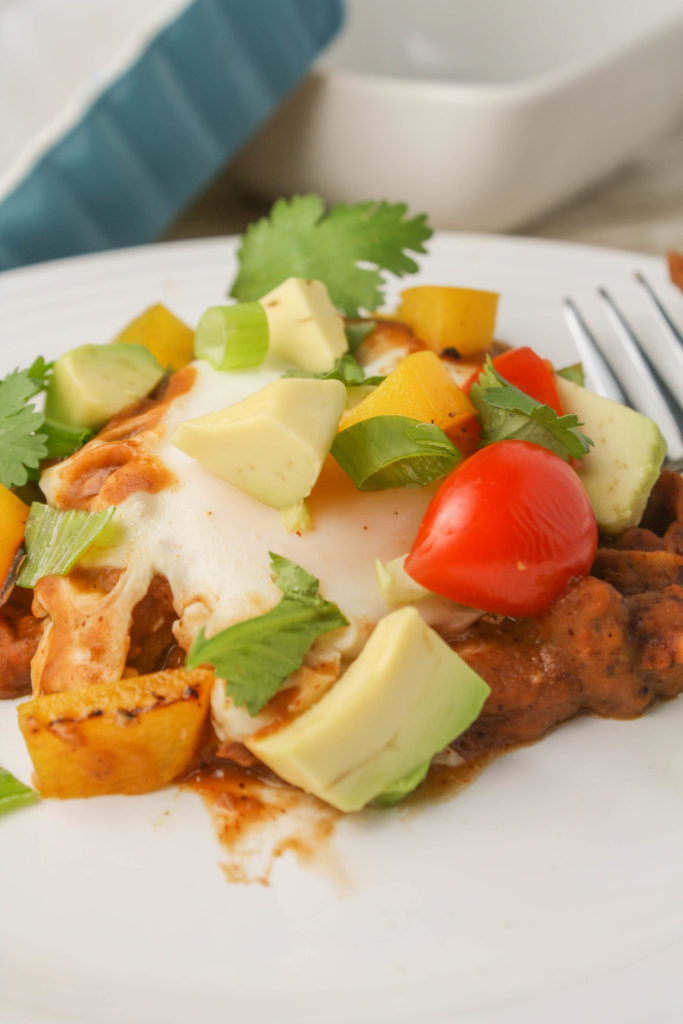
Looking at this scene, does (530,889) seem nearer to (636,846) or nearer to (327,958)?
(636,846)

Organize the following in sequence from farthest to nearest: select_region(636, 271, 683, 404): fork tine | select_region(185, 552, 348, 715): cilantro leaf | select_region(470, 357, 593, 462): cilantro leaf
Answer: select_region(636, 271, 683, 404): fork tine, select_region(470, 357, 593, 462): cilantro leaf, select_region(185, 552, 348, 715): cilantro leaf

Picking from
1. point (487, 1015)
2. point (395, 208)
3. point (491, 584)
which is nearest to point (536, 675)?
point (491, 584)

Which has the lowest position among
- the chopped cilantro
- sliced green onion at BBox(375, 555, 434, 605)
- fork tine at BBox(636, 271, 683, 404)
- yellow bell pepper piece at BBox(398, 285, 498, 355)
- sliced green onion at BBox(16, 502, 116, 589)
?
fork tine at BBox(636, 271, 683, 404)

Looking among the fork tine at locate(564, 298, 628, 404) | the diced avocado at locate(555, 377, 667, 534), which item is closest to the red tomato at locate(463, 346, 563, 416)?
the diced avocado at locate(555, 377, 667, 534)

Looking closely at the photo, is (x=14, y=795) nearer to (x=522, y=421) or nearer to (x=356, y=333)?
(x=522, y=421)

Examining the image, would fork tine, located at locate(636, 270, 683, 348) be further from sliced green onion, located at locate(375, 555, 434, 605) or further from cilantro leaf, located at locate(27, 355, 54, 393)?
cilantro leaf, located at locate(27, 355, 54, 393)


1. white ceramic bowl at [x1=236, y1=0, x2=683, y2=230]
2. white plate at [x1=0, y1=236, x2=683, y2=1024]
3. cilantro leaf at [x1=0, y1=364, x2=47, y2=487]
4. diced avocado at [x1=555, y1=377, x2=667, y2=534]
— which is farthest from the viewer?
white ceramic bowl at [x1=236, y1=0, x2=683, y2=230]
